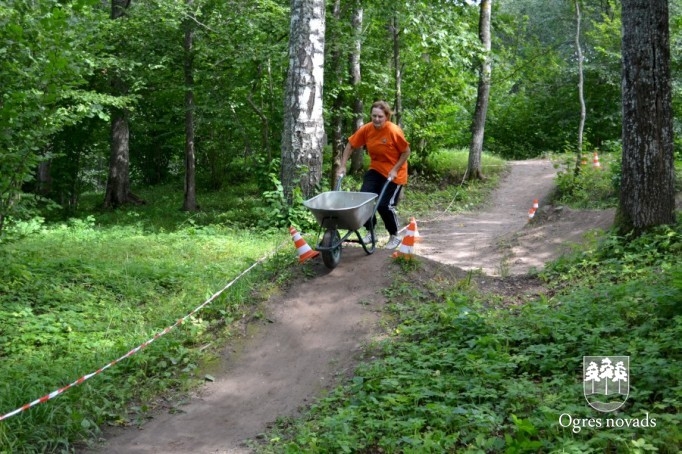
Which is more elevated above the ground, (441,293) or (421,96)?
(421,96)

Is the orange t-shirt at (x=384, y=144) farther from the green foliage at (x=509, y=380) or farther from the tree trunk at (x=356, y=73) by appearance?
the tree trunk at (x=356, y=73)

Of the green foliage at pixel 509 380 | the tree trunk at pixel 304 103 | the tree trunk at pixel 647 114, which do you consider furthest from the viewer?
the tree trunk at pixel 304 103

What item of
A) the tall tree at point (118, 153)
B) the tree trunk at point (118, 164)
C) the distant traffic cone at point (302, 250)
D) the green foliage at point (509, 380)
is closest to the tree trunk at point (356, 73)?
the tall tree at point (118, 153)

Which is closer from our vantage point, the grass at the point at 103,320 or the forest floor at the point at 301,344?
the grass at the point at 103,320

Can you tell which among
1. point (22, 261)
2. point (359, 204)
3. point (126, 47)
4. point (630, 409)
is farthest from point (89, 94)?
point (630, 409)

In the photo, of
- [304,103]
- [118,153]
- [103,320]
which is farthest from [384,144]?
[118,153]

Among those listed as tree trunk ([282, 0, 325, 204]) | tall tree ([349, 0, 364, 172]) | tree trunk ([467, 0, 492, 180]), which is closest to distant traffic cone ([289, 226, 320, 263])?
tree trunk ([282, 0, 325, 204])

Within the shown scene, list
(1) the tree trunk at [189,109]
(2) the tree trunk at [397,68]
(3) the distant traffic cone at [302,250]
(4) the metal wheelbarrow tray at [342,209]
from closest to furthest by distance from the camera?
(4) the metal wheelbarrow tray at [342,209] < (3) the distant traffic cone at [302,250] < (1) the tree trunk at [189,109] < (2) the tree trunk at [397,68]

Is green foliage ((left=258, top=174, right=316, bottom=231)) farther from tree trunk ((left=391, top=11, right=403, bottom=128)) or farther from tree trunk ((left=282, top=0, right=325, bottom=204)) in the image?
tree trunk ((left=391, top=11, right=403, bottom=128))

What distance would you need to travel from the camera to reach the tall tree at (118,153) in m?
20.0

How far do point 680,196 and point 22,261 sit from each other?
35.0 ft

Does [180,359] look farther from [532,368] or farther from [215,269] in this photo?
[532,368]

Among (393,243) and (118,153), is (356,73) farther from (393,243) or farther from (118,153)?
(393,243)

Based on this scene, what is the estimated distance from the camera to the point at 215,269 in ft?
28.7
